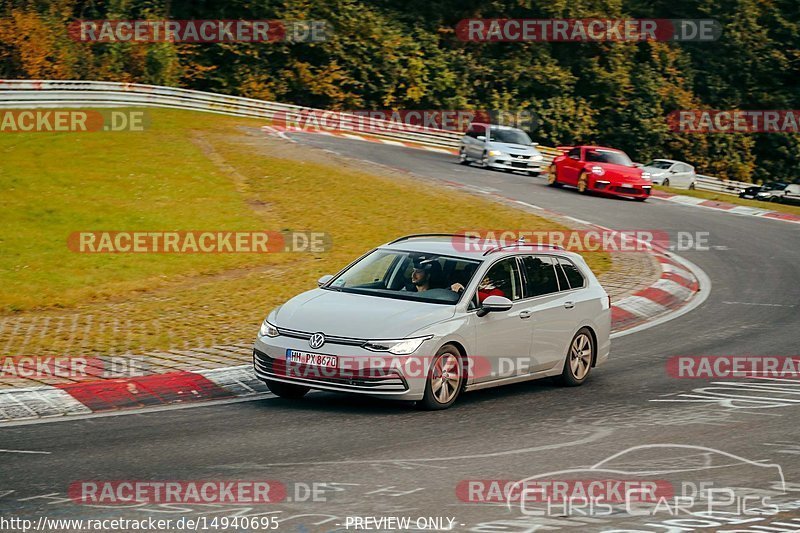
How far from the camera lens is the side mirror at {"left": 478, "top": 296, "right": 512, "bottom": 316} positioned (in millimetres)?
11086

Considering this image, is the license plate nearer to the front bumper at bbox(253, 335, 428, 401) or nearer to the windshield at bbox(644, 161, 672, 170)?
the front bumper at bbox(253, 335, 428, 401)

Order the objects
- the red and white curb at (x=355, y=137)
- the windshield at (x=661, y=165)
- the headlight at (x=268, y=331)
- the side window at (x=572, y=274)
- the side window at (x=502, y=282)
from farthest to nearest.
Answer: the windshield at (x=661, y=165)
the red and white curb at (x=355, y=137)
the side window at (x=572, y=274)
the side window at (x=502, y=282)
the headlight at (x=268, y=331)

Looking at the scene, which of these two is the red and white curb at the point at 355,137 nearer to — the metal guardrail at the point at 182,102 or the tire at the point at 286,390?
the metal guardrail at the point at 182,102

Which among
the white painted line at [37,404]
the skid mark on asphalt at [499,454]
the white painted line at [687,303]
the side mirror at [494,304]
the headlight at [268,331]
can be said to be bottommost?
the white painted line at [687,303]

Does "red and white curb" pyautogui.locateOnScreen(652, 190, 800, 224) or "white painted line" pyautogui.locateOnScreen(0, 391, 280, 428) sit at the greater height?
"red and white curb" pyautogui.locateOnScreen(652, 190, 800, 224)

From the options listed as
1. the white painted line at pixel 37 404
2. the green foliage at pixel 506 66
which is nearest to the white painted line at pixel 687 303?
the white painted line at pixel 37 404

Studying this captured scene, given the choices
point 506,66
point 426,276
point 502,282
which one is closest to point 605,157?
point 502,282

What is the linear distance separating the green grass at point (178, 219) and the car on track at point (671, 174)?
18229mm

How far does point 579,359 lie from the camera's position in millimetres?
12633

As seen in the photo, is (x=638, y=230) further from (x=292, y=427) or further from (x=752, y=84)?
(x=752, y=84)

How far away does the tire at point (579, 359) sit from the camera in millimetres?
12445

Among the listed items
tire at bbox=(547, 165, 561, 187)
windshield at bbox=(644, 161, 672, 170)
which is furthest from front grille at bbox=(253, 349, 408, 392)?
windshield at bbox=(644, 161, 672, 170)

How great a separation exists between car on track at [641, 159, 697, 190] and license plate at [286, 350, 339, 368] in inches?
1485

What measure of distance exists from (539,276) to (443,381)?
2216 mm
